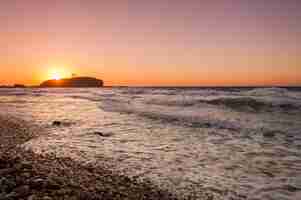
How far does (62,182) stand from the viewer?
569 centimetres

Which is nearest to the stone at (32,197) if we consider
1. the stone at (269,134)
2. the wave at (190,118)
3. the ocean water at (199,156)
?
the ocean water at (199,156)

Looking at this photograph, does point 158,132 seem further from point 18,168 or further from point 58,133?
point 18,168

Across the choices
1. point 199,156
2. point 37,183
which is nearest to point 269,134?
point 199,156

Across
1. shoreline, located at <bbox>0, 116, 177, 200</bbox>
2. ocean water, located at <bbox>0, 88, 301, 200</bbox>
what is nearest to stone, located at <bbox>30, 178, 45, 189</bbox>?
shoreline, located at <bbox>0, 116, 177, 200</bbox>

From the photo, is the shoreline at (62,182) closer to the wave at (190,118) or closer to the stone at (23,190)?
the stone at (23,190)

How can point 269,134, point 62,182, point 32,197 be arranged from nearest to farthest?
point 32,197 < point 62,182 < point 269,134

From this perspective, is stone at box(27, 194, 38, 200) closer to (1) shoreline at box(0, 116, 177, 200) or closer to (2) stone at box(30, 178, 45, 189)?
(1) shoreline at box(0, 116, 177, 200)

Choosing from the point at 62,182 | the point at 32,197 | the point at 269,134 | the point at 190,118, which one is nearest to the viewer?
the point at 32,197

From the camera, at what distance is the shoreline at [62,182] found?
505 cm

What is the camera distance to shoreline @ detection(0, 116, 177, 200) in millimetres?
5051

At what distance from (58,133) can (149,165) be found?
6.88m

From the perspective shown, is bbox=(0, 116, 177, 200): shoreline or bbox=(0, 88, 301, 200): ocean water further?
bbox=(0, 88, 301, 200): ocean water

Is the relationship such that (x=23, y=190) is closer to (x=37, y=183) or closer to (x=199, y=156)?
(x=37, y=183)

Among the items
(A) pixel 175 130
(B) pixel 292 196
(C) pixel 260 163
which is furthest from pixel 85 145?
(B) pixel 292 196
